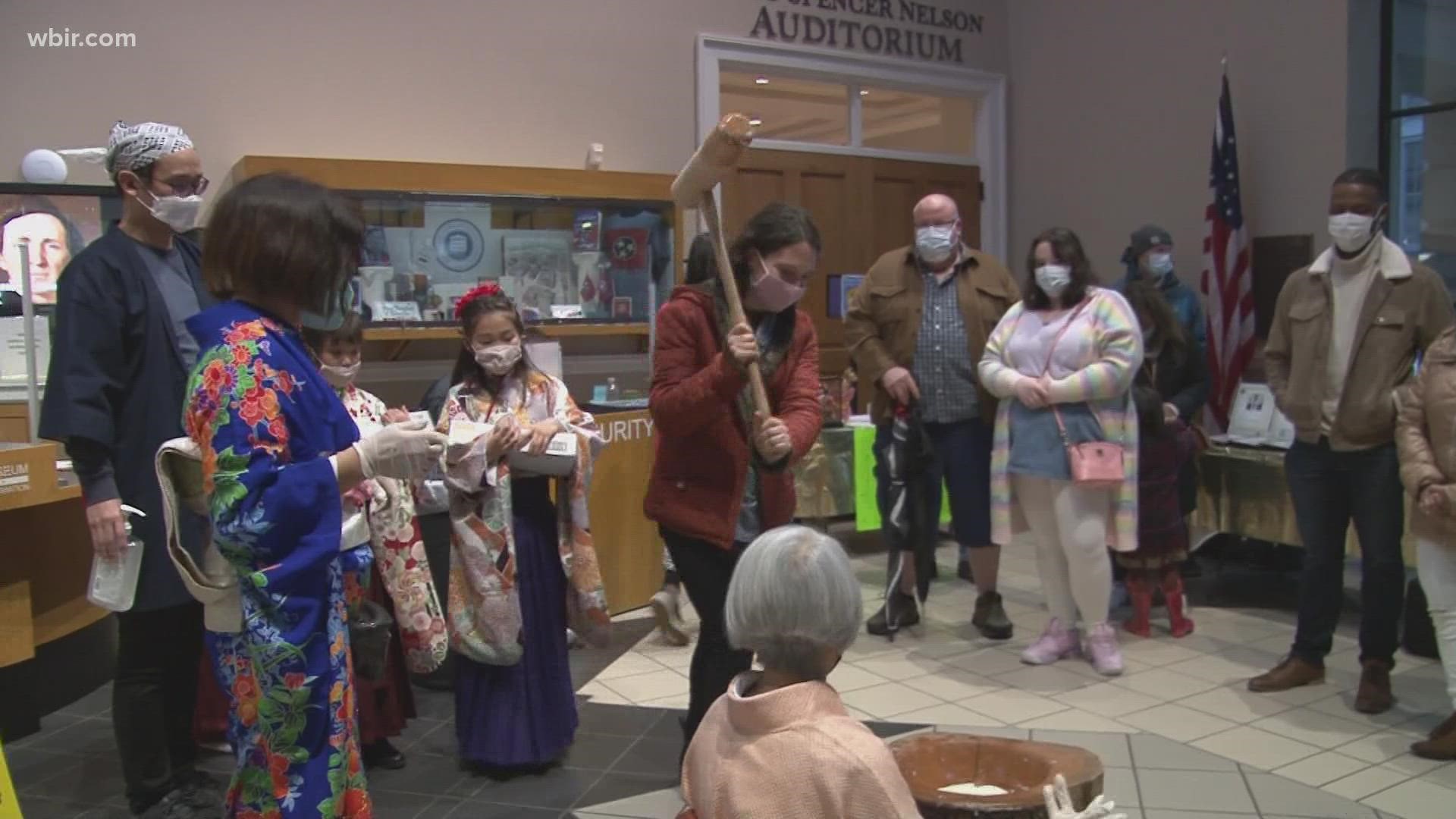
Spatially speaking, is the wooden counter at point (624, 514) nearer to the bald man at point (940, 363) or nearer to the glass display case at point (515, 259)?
the glass display case at point (515, 259)

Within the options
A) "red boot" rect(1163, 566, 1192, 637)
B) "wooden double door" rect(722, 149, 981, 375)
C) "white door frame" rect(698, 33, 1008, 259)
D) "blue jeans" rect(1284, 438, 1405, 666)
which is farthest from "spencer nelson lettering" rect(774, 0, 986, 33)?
"blue jeans" rect(1284, 438, 1405, 666)

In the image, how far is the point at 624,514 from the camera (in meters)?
5.05

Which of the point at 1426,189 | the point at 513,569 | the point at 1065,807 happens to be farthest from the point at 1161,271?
the point at 1065,807

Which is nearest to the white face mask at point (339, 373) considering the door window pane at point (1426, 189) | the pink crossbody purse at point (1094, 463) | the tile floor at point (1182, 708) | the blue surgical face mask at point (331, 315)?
the blue surgical face mask at point (331, 315)

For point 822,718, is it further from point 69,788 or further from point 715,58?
point 715,58

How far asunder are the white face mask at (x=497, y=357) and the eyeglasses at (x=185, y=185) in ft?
2.60

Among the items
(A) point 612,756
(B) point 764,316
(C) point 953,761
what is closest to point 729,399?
(B) point 764,316

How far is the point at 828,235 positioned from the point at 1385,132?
2.94 m

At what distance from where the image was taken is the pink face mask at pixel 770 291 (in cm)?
286

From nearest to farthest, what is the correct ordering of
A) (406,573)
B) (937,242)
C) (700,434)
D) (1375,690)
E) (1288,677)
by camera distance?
(700,434) < (406,573) < (1375,690) < (1288,677) < (937,242)

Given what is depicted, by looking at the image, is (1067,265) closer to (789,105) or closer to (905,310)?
(905,310)

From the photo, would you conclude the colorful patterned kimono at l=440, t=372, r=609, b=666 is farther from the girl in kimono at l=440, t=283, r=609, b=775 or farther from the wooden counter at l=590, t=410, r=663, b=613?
the wooden counter at l=590, t=410, r=663, b=613

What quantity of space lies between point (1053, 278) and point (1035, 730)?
1510mm

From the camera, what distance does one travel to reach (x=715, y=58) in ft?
22.0
